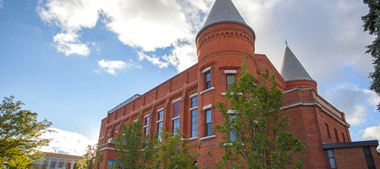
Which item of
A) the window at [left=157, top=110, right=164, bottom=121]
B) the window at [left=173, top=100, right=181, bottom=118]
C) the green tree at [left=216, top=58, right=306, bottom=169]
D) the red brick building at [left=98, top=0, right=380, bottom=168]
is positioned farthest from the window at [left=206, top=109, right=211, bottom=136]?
the window at [left=157, top=110, right=164, bottom=121]

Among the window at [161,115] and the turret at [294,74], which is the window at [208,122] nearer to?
the window at [161,115]

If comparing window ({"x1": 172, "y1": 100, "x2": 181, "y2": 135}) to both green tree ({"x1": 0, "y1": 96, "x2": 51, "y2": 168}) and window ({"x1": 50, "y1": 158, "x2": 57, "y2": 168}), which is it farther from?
window ({"x1": 50, "y1": 158, "x2": 57, "y2": 168})

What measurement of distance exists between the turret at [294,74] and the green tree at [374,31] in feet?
63.6

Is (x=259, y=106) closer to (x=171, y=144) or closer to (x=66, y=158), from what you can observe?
(x=171, y=144)

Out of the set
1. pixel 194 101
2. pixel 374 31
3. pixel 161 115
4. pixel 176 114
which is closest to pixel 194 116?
pixel 194 101

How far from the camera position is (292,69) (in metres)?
29.4

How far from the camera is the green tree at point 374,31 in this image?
8352 mm

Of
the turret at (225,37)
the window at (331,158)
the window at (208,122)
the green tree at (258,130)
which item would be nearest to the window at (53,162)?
the turret at (225,37)

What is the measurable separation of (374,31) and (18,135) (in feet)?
80.7

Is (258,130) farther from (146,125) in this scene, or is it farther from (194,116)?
(146,125)

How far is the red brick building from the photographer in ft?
51.7

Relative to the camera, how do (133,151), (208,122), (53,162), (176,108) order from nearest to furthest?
(133,151)
(208,122)
(176,108)
(53,162)

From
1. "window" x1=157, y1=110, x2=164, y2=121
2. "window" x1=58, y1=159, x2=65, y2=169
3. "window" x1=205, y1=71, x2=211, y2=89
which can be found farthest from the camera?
"window" x1=58, y1=159, x2=65, y2=169

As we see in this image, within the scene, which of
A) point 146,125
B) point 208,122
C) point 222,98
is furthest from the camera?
point 146,125
